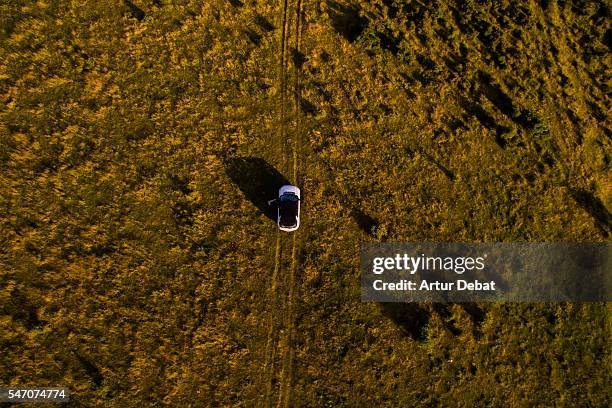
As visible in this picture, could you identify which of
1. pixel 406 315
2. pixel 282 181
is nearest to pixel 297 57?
pixel 282 181

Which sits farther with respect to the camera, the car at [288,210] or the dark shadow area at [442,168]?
the dark shadow area at [442,168]

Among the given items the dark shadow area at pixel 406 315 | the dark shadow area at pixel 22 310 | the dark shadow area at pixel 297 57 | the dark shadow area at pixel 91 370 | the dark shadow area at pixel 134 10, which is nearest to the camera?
the dark shadow area at pixel 22 310

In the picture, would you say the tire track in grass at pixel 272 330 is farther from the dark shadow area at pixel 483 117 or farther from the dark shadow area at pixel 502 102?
the dark shadow area at pixel 502 102

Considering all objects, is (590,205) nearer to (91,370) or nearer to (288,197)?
(288,197)

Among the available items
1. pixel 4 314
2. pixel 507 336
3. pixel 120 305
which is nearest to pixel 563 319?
pixel 507 336

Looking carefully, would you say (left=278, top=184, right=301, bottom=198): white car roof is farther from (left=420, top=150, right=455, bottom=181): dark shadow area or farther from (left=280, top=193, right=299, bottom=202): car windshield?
(left=420, top=150, right=455, bottom=181): dark shadow area

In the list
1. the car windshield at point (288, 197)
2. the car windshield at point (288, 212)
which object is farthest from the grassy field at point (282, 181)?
the car windshield at point (288, 212)

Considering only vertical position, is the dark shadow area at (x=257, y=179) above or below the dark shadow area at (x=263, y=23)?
below

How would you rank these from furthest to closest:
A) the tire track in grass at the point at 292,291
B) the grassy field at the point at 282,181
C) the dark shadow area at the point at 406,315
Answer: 1. the dark shadow area at the point at 406,315
2. the tire track in grass at the point at 292,291
3. the grassy field at the point at 282,181
